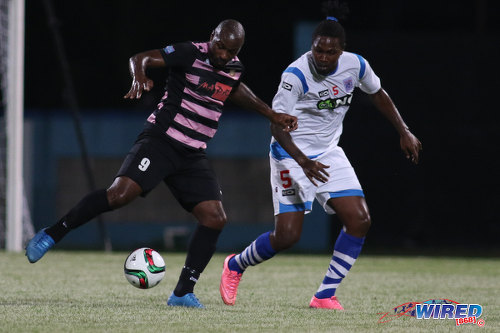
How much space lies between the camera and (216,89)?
21.2 feet

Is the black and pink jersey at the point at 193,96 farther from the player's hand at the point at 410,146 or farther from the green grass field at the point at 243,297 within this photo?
the player's hand at the point at 410,146

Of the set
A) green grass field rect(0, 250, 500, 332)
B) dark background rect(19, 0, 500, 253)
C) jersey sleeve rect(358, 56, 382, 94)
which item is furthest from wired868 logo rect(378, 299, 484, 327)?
dark background rect(19, 0, 500, 253)

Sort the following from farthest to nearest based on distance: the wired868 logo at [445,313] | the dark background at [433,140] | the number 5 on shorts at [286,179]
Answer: the dark background at [433,140] → the number 5 on shorts at [286,179] → the wired868 logo at [445,313]

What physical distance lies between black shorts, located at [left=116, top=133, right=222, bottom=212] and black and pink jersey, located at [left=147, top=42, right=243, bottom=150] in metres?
0.09

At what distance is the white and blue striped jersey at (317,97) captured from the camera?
22.0 feet

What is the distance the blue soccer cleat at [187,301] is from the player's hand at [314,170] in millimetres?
1128

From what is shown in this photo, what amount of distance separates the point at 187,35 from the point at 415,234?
12.8m

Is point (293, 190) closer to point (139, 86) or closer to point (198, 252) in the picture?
point (198, 252)

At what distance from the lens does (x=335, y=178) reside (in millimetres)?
6777

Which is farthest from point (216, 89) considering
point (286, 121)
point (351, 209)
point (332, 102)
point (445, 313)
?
point (445, 313)

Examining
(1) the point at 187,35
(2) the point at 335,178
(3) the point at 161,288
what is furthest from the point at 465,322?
(1) the point at 187,35

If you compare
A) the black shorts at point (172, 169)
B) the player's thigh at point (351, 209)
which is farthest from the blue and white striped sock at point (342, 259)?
the black shorts at point (172, 169)

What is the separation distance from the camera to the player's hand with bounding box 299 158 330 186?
6309mm

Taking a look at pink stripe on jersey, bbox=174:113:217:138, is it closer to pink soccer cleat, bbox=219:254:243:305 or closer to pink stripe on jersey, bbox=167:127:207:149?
pink stripe on jersey, bbox=167:127:207:149
